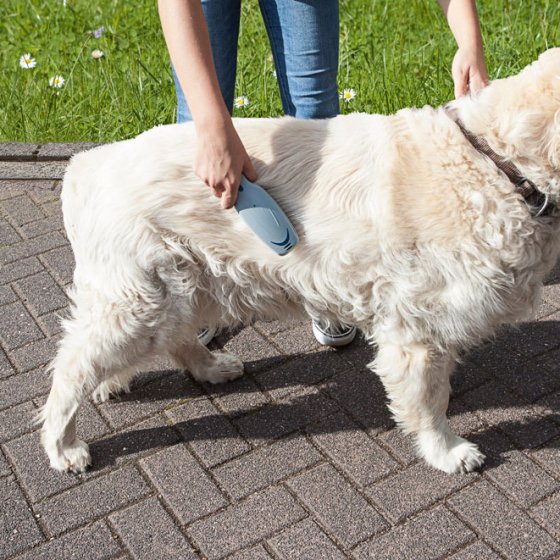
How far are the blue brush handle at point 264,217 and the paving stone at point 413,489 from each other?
109cm

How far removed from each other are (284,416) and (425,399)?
71 centimetres

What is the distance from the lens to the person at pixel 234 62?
258cm

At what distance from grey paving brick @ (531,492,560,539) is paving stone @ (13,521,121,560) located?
157 centimetres

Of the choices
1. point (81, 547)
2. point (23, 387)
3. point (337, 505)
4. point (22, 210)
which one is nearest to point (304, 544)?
point (337, 505)

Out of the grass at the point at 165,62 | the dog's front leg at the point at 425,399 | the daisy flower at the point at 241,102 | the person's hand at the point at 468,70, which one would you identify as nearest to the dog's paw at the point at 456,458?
the dog's front leg at the point at 425,399

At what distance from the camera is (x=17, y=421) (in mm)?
3439

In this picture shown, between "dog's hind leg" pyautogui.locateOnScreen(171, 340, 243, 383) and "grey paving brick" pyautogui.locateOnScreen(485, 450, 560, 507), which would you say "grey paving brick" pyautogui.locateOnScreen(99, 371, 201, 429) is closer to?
"dog's hind leg" pyautogui.locateOnScreen(171, 340, 243, 383)

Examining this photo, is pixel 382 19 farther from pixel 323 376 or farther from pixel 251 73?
pixel 323 376

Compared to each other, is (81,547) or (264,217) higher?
(264,217)

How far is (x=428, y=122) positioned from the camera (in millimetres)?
2674

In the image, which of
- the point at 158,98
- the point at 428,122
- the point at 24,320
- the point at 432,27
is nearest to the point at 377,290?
the point at 428,122

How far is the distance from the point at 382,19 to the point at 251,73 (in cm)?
139

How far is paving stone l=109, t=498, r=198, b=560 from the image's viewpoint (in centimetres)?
283

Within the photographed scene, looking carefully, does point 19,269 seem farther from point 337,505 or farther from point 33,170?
point 337,505
